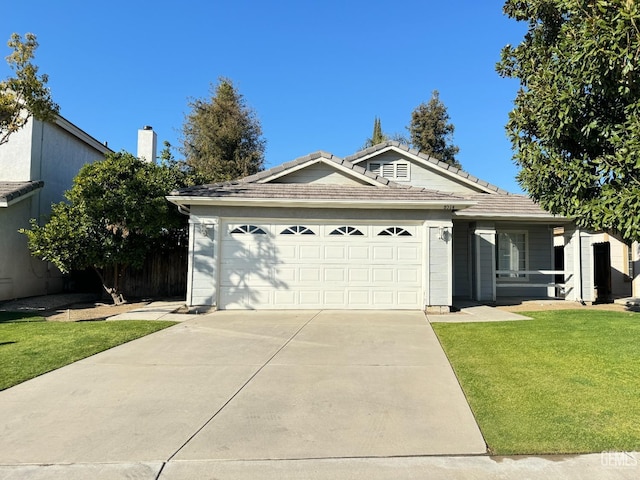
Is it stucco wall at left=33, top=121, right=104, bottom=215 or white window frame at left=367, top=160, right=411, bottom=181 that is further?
white window frame at left=367, top=160, right=411, bottom=181

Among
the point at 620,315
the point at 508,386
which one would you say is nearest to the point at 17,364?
the point at 508,386

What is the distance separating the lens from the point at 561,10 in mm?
5949

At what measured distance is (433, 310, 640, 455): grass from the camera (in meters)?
3.90

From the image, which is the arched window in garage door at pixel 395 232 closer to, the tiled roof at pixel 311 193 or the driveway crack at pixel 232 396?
the tiled roof at pixel 311 193

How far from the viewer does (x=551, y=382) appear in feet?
17.6

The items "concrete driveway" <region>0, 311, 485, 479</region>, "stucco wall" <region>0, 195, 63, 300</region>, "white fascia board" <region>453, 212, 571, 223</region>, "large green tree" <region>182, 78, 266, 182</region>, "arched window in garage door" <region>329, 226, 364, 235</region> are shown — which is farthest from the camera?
"large green tree" <region>182, 78, 266, 182</region>

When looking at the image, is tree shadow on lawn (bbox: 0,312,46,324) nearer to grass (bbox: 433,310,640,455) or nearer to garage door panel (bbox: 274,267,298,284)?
garage door panel (bbox: 274,267,298,284)

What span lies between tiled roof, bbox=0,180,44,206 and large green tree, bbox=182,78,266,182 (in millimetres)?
11740

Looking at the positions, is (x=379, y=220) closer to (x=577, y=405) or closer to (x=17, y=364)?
(x=577, y=405)

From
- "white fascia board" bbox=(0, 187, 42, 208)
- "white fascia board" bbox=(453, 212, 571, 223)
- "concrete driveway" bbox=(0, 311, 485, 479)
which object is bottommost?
"concrete driveway" bbox=(0, 311, 485, 479)

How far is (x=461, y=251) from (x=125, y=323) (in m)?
10.9

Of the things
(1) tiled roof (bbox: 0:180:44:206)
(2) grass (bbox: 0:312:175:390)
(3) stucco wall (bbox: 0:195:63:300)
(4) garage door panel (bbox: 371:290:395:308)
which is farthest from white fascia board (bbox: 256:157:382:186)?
(3) stucco wall (bbox: 0:195:63:300)

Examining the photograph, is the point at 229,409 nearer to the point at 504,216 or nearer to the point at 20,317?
the point at 20,317

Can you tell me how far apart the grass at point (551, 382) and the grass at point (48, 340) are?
6012 millimetres
